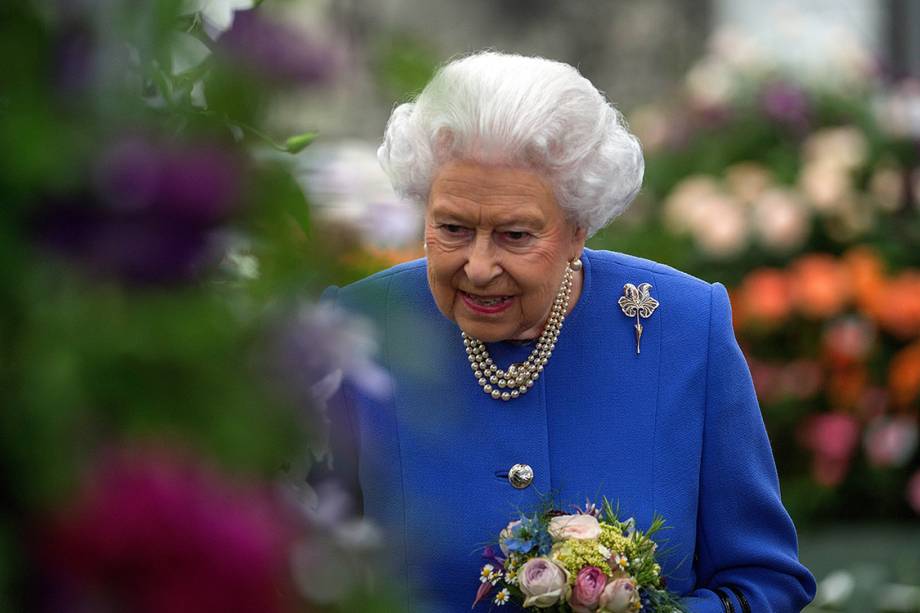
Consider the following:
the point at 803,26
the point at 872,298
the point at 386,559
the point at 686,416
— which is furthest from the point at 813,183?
the point at 386,559

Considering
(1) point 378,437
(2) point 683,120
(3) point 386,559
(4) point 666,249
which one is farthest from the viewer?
(2) point 683,120

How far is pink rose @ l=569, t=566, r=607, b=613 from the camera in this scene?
2.31 metres

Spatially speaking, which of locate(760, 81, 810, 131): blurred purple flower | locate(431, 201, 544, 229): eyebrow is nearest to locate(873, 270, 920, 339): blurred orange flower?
locate(760, 81, 810, 131): blurred purple flower

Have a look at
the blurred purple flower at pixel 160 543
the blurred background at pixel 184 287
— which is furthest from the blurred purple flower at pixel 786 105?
the blurred purple flower at pixel 160 543

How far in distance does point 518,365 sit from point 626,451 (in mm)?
241

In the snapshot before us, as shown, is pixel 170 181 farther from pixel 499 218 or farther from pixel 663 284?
pixel 663 284

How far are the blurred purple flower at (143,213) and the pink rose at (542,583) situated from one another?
163cm

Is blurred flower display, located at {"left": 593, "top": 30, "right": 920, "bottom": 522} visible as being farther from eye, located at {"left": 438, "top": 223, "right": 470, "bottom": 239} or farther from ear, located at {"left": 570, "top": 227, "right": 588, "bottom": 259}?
eye, located at {"left": 438, "top": 223, "right": 470, "bottom": 239}

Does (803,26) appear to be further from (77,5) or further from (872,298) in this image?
(77,5)

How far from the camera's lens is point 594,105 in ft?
8.59

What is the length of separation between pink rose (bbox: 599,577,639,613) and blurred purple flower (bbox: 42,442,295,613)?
1.64 meters

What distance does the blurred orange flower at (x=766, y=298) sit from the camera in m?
6.10

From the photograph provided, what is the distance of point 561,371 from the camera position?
9.12ft

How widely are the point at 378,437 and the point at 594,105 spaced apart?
0.66m
